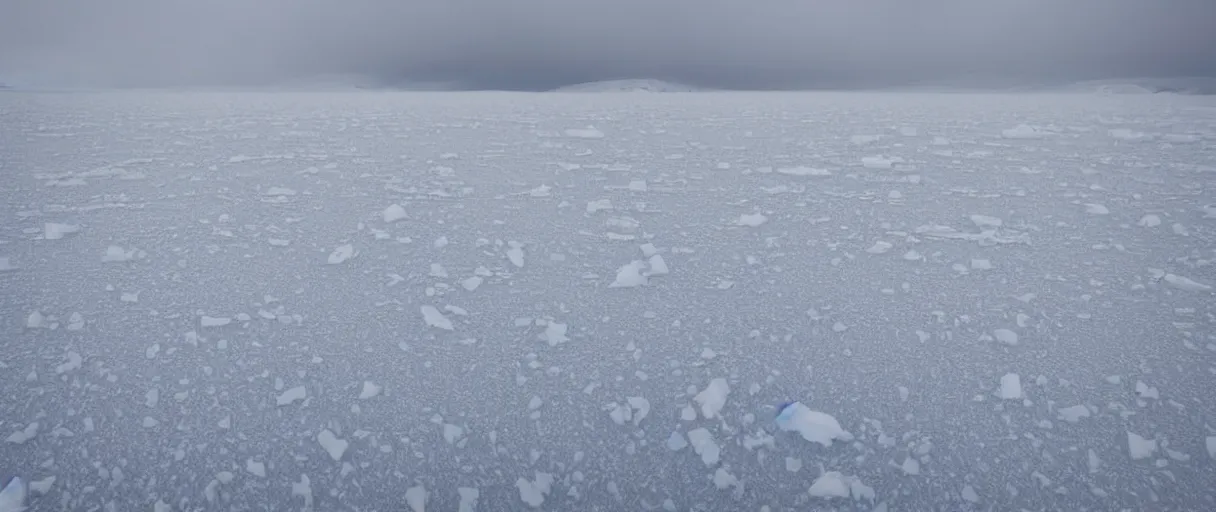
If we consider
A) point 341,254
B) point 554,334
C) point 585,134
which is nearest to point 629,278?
point 554,334

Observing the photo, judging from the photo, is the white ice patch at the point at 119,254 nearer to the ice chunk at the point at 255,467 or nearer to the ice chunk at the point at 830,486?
the ice chunk at the point at 255,467

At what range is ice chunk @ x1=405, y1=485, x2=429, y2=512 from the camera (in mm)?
1747

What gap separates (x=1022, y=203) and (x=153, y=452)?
19.9 feet

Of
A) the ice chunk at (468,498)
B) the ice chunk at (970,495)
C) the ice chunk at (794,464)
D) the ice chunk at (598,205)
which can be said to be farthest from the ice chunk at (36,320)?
the ice chunk at (970,495)

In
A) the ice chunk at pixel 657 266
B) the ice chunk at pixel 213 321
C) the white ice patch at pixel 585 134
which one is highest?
the white ice patch at pixel 585 134

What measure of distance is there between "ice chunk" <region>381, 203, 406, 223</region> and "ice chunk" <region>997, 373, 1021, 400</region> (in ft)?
12.7

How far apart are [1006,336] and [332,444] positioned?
2.95 meters

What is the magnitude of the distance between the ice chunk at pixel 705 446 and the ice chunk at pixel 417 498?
93 cm

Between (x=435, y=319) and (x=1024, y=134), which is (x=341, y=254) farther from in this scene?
(x=1024, y=134)

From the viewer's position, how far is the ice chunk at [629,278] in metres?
3.15

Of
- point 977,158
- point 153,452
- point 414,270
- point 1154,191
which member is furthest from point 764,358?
point 977,158

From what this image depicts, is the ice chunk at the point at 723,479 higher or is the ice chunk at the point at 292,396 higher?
the ice chunk at the point at 292,396

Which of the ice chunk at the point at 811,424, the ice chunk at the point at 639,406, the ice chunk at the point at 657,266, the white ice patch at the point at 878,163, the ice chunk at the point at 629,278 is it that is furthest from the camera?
the white ice patch at the point at 878,163

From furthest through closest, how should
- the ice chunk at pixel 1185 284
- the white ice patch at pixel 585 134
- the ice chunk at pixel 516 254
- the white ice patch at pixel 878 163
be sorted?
the white ice patch at pixel 585 134 < the white ice patch at pixel 878 163 < the ice chunk at pixel 516 254 < the ice chunk at pixel 1185 284
